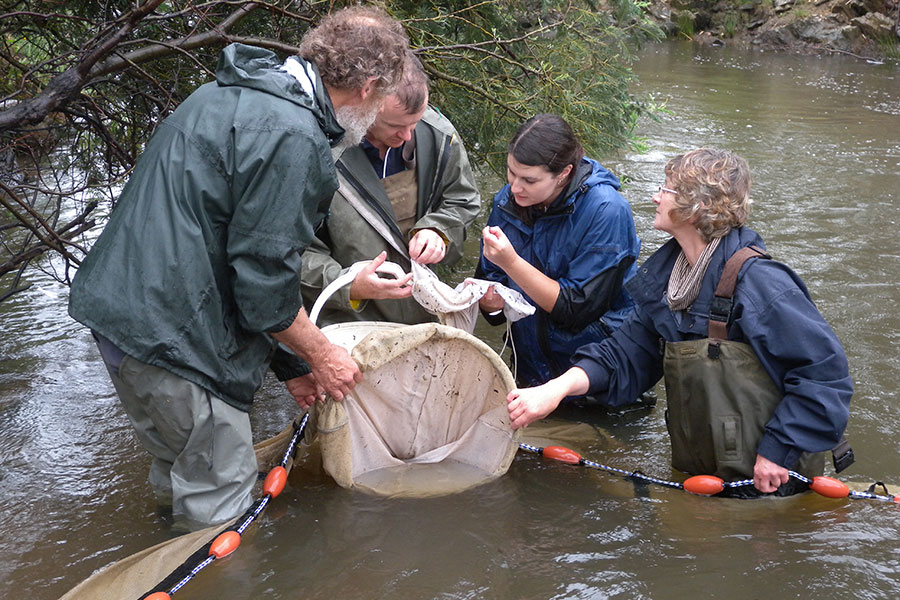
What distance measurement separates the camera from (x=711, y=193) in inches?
134

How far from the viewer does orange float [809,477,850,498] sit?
3439 millimetres

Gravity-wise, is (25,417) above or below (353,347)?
below

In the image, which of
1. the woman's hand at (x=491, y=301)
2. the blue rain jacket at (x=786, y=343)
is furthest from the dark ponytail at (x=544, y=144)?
the blue rain jacket at (x=786, y=343)

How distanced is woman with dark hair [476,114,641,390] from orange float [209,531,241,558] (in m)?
1.60

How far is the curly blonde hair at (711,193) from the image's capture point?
340cm

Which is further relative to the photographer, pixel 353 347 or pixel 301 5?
pixel 301 5

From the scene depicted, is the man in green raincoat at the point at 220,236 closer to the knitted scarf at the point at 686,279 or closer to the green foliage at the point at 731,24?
the knitted scarf at the point at 686,279

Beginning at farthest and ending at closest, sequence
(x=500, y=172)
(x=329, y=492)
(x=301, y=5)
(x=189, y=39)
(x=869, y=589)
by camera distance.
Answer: (x=500, y=172)
(x=301, y=5)
(x=189, y=39)
(x=329, y=492)
(x=869, y=589)

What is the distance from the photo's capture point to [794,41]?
968 inches

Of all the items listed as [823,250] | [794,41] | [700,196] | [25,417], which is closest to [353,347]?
[700,196]

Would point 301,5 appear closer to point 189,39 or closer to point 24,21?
point 189,39

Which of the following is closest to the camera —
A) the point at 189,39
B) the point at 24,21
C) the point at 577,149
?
the point at 577,149

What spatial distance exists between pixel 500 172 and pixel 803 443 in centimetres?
334

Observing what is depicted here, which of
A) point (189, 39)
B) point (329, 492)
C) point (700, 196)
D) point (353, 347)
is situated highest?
point (189, 39)
